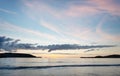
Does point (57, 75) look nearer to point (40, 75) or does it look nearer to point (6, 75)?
point (40, 75)

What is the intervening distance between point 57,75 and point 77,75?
2654 mm

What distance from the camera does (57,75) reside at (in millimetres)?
28125

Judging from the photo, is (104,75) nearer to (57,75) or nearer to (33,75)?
(57,75)

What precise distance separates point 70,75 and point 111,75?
5.23 meters

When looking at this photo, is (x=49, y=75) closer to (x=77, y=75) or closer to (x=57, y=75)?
(x=57, y=75)

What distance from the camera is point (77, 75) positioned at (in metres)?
28.7

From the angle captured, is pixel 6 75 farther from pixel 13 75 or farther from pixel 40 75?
pixel 40 75

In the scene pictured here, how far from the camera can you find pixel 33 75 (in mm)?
27984

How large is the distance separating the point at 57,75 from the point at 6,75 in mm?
6386

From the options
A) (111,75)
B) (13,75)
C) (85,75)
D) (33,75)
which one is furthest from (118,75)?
(13,75)

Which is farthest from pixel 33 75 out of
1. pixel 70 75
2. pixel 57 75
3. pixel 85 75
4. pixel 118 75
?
pixel 118 75

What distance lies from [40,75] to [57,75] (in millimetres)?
2178

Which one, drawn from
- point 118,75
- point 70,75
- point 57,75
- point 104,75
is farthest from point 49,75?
point 118,75

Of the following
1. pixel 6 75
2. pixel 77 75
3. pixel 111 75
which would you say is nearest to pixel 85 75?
pixel 77 75
